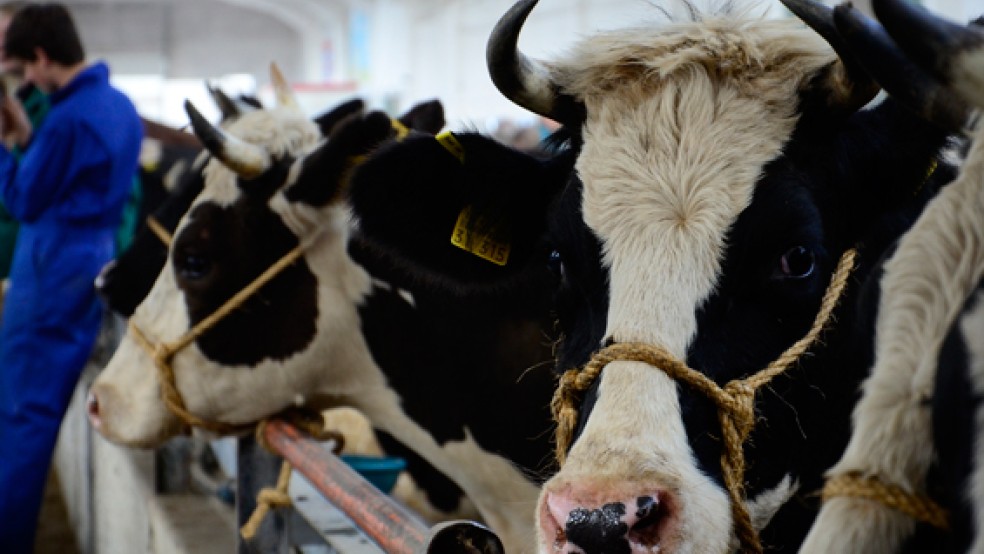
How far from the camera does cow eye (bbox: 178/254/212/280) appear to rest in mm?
3275

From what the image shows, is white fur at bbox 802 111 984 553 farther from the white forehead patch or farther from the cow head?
the cow head

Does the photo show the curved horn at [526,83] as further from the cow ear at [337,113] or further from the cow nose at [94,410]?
the cow nose at [94,410]

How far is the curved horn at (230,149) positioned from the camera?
315cm

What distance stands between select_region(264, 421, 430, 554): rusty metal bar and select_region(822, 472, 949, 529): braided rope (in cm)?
73

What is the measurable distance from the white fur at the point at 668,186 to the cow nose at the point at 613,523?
2cm

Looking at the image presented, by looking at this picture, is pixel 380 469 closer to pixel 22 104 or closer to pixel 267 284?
pixel 267 284

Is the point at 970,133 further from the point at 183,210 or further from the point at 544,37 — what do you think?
the point at 544,37

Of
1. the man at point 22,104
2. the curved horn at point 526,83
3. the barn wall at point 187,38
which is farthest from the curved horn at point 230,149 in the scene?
the barn wall at point 187,38

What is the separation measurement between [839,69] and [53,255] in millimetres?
3278

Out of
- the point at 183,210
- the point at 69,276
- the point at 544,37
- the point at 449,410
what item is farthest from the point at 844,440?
the point at 544,37

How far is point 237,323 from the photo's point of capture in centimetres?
323

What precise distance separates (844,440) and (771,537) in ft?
0.75

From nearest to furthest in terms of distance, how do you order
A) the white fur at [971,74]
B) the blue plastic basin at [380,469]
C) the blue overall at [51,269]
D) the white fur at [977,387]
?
the white fur at [977,387] < the white fur at [971,74] < the blue plastic basin at [380,469] < the blue overall at [51,269]

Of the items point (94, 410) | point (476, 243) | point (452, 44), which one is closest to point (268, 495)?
point (476, 243)
